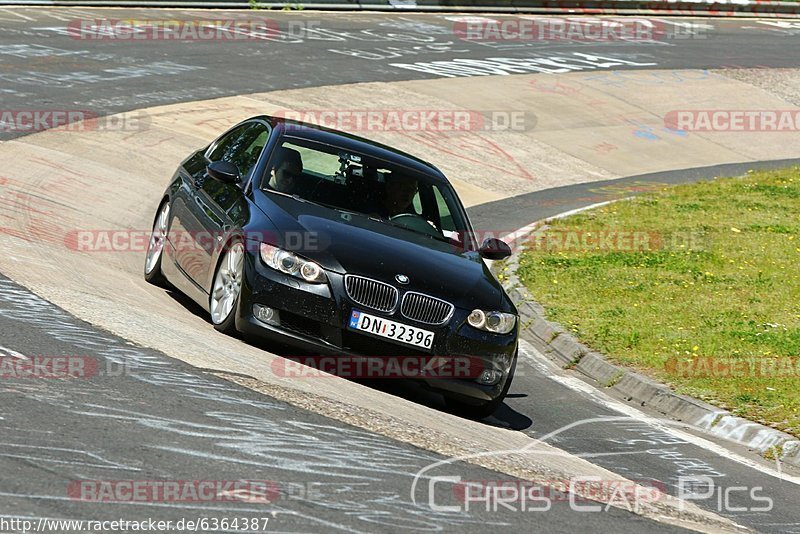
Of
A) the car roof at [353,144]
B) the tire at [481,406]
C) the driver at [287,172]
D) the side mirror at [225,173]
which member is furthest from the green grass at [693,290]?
the side mirror at [225,173]

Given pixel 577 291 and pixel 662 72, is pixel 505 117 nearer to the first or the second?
pixel 662 72

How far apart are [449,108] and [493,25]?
35.4 feet

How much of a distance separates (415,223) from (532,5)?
29.0 meters

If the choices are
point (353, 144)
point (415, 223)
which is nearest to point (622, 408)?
point (415, 223)

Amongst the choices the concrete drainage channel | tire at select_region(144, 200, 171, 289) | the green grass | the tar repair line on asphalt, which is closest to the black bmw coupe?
tire at select_region(144, 200, 171, 289)

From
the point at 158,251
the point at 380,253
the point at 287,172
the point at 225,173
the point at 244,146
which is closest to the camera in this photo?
the point at 380,253

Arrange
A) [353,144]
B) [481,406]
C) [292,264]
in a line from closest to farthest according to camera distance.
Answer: [292,264]
[481,406]
[353,144]

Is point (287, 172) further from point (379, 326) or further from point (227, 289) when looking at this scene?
point (379, 326)

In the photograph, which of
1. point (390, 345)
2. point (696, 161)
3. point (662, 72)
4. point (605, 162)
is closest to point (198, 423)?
point (390, 345)

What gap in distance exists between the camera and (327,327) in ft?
27.4

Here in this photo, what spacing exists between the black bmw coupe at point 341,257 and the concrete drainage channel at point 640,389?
1674mm

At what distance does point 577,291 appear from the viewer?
13.5 m

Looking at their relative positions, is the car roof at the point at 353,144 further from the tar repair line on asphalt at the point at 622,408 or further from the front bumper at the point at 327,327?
the tar repair line on asphalt at the point at 622,408

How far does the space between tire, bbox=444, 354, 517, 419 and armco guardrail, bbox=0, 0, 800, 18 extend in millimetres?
21730
